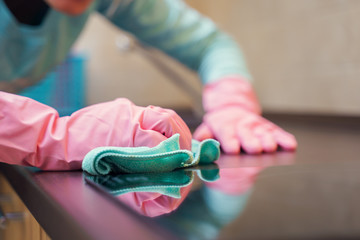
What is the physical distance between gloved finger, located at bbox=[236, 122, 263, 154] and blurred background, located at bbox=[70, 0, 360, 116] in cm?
70

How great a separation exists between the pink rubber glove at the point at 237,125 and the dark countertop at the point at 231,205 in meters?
0.12

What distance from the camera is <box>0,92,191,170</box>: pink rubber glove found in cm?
44

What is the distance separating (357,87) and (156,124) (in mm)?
1143

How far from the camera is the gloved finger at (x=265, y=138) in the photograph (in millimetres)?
675

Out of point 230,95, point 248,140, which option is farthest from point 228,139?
point 230,95

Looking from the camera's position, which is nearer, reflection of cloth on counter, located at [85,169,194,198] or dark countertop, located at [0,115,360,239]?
dark countertop, located at [0,115,360,239]

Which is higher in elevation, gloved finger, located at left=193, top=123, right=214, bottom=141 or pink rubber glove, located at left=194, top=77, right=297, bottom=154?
pink rubber glove, located at left=194, top=77, right=297, bottom=154

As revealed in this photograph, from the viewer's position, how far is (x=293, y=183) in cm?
40

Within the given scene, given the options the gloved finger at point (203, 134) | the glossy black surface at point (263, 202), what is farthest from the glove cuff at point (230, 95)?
the glossy black surface at point (263, 202)

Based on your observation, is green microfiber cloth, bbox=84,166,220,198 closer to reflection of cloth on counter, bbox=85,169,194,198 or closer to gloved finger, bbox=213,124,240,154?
reflection of cloth on counter, bbox=85,169,194,198

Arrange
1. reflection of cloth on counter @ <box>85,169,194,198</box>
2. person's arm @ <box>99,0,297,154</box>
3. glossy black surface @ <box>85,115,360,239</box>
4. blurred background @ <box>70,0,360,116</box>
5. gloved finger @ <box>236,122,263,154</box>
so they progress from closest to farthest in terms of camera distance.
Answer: glossy black surface @ <box>85,115,360,239</box>
reflection of cloth on counter @ <box>85,169,194,198</box>
gloved finger @ <box>236,122,263,154</box>
person's arm @ <box>99,0,297,154</box>
blurred background @ <box>70,0,360,116</box>

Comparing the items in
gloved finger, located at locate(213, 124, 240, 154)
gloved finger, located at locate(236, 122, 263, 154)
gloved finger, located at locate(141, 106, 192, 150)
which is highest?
gloved finger, located at locate(141, 106, 192, 150)

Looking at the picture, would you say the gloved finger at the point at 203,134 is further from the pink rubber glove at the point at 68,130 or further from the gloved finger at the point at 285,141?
the pink rubber glove at the point at 68,130

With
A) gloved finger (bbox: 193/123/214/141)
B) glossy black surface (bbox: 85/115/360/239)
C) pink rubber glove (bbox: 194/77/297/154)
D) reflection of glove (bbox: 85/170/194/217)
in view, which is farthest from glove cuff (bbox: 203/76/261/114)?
reflection of glove (bbox: 85/170/194/217)
